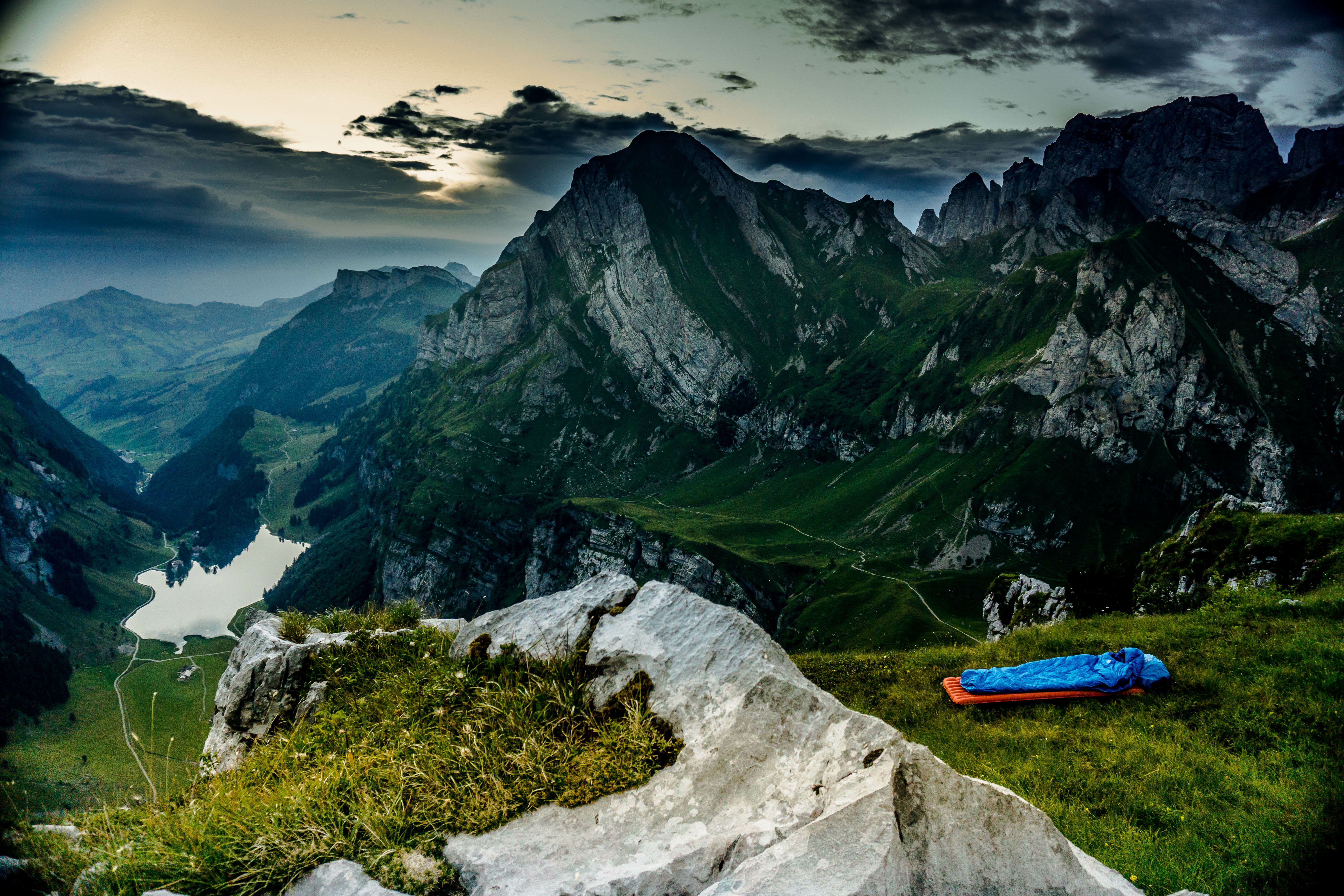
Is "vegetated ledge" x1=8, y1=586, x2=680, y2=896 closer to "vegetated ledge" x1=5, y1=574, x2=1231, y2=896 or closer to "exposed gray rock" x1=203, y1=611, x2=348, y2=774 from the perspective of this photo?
"vegetated ledge" x1=5, y1=574, x2=1231, y2=896

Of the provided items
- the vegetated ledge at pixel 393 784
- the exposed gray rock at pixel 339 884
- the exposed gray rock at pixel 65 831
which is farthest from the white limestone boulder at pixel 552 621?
the exposed gray rock at pixel 65 831

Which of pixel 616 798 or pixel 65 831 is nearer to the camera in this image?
pixel 616 798

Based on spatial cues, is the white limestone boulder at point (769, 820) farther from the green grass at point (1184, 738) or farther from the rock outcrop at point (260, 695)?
the rock outcrop at point (260, 695)

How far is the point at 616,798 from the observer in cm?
793

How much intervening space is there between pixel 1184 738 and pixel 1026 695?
2612mm

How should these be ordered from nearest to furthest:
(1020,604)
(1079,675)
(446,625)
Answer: (1079,675), (446,625), (1020,604)

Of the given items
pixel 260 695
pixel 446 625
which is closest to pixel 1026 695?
pixel 446 625

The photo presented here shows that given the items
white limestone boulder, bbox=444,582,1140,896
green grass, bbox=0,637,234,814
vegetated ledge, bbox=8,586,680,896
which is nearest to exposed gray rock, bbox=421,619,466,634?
vegetated ledge, bbox=8,586,680,896

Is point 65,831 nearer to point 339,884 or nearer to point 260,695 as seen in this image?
point 339,884

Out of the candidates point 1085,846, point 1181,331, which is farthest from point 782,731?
point 1181,331

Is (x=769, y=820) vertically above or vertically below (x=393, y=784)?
above

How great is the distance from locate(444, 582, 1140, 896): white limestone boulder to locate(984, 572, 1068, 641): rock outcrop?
19.1 meters

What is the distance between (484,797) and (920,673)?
11209mm

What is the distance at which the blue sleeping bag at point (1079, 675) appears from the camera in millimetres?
12719
